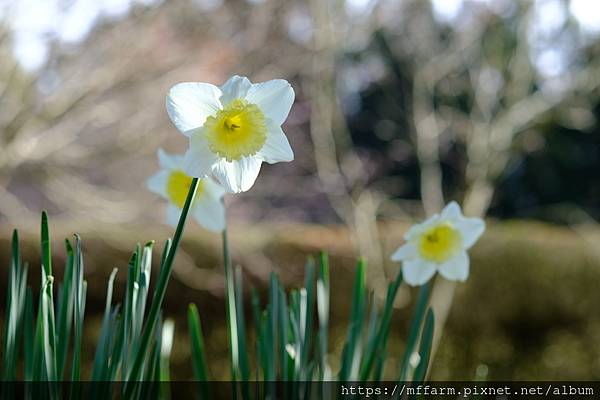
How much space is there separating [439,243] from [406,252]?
0.06 m

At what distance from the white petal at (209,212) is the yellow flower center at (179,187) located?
0.02 metres

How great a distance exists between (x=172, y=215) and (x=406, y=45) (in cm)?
368

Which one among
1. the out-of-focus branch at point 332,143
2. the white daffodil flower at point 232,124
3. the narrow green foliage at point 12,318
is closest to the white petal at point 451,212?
the white daffodil flower at point 232,124

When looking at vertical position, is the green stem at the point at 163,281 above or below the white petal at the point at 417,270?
below

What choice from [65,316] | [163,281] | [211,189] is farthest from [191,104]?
[211,189]

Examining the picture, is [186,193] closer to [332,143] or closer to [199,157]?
[199,157]

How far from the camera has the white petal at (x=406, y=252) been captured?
1244 millimetres

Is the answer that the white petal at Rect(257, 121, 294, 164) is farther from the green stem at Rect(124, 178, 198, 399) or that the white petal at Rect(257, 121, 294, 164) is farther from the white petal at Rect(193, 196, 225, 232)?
the white petal at Rect(193, 196, 225, 232)

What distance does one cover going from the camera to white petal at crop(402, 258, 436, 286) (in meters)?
1.24

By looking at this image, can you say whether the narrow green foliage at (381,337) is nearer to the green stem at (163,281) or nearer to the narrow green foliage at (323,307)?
the narrow green foliage at (323,307)

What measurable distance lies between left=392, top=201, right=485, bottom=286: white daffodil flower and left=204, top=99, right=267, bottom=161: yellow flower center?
461mm

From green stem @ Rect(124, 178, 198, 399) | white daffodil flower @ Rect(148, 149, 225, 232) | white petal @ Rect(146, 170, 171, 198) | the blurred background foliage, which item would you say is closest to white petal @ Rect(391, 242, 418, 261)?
white daffodil flower @ Rect(148, 149, 225, 232)

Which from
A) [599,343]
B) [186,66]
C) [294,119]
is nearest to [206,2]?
[186,66]

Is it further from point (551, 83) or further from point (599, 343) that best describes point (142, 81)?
point (599, 343)
